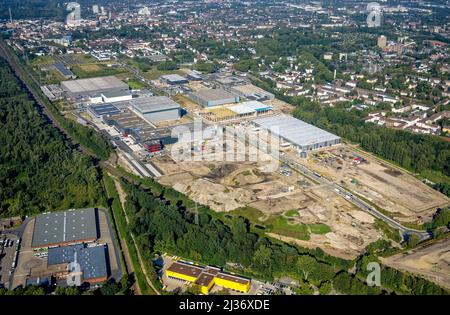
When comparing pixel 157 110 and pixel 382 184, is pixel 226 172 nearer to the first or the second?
pixel 382 184

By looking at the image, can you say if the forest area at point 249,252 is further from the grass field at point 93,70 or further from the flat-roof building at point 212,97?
the grass field at point 93,70

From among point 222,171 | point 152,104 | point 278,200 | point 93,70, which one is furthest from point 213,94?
→ point 278,200

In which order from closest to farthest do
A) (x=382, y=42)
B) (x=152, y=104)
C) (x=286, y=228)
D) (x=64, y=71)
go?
(x=286, y=228)
(x=152, y=104)
(x=64, y=71)
(x=382, y=42)

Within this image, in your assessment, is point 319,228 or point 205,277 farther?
point 319,228

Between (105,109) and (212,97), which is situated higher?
(212,97)

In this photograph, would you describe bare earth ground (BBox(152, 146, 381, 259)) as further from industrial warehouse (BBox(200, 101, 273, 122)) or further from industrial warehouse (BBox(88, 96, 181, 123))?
industrial warehouse (BBox(200, 101, 273, 122))

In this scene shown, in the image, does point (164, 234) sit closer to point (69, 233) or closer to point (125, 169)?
point (69, 233)

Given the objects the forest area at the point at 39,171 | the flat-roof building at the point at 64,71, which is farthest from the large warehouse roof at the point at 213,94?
the flat-roof building at the point at 64,71
